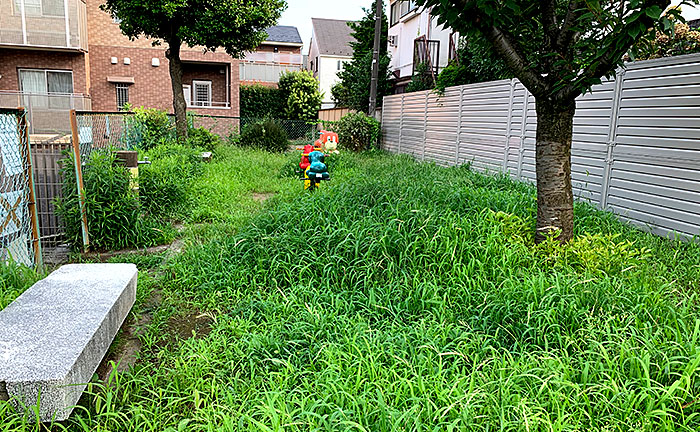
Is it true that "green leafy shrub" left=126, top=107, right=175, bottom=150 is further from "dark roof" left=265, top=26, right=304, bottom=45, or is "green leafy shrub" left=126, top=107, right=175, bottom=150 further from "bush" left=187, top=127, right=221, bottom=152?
"dark roof" left=265, top=26, right=304, bottom=45

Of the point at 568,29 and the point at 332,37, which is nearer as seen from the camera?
A: the point at 568,29

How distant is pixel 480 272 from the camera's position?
12.2ft

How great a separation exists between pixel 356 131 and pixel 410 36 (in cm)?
725

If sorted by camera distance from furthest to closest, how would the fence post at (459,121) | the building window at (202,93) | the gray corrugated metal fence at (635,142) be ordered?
the building window at (202,93), the fence post at (459,121), the gray corrugated metal fence at (635,142)

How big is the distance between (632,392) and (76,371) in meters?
2.50

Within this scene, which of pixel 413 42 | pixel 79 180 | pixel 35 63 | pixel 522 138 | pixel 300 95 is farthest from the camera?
pixel 300 95

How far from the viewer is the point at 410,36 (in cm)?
2088

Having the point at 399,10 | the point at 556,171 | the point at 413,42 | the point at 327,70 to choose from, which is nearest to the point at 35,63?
the point at 413,42

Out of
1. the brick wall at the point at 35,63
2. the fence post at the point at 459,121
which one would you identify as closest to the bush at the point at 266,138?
the fence post at the point at 459,121

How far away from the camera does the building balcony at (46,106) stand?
15406mm

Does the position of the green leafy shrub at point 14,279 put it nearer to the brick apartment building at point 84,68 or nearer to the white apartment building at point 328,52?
the brick apartment building at point 84,68

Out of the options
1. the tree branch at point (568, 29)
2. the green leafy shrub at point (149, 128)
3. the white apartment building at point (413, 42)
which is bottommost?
the green leafy shrub at point (149, 128)

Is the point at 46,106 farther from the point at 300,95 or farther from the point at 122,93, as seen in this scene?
A: the point at 300,95

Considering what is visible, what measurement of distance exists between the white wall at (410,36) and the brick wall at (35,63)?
501 inches
